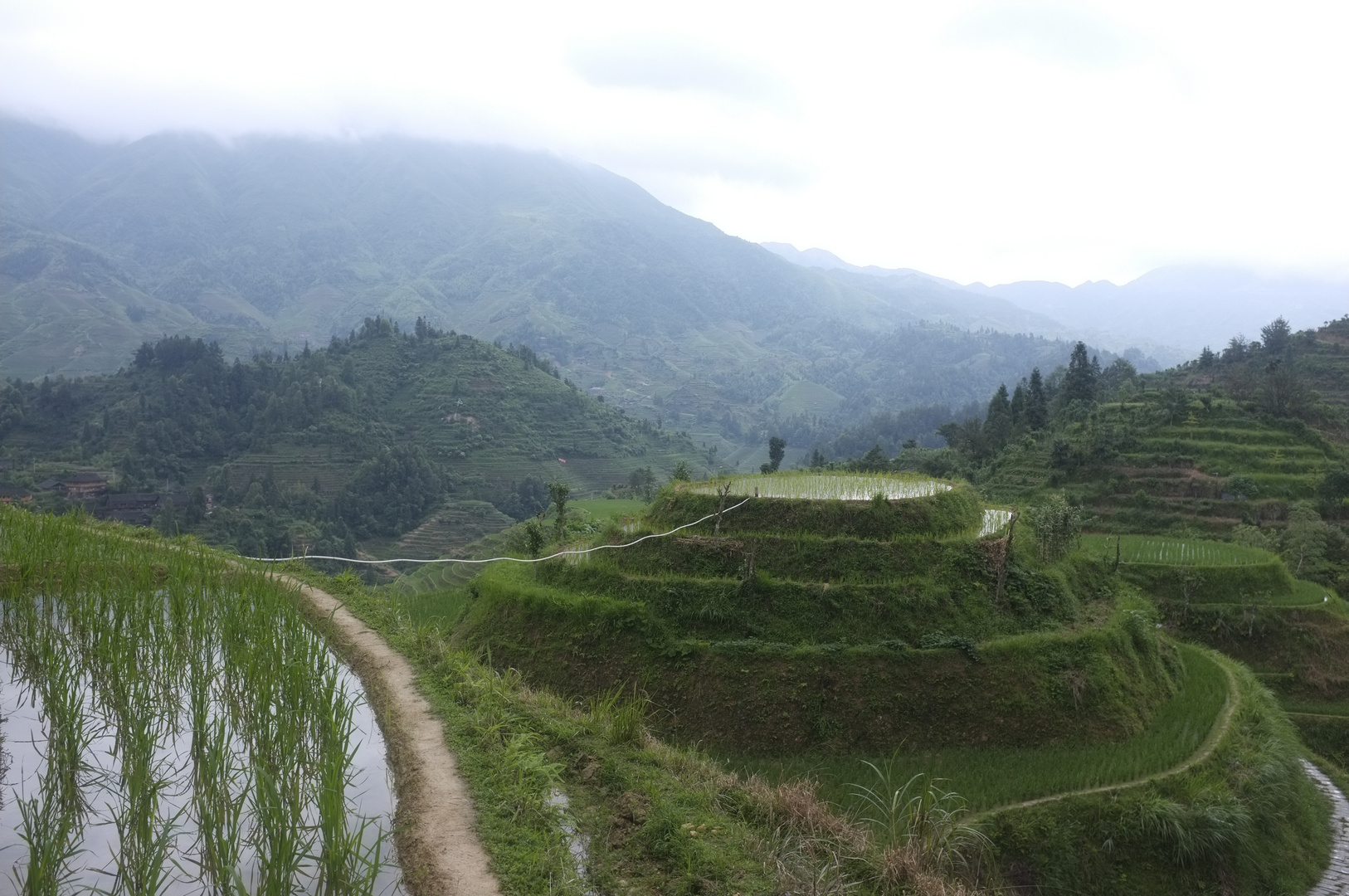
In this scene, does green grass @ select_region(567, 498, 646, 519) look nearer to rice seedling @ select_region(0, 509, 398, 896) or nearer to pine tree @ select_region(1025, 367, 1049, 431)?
pine tree @ select_region(1025, 367, 1049, 431)

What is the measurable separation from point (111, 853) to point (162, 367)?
7288 centimetres

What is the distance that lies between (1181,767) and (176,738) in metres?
13.5

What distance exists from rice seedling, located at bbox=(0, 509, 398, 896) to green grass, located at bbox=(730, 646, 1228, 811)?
6.39 m

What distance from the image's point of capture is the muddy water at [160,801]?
535 centimetres

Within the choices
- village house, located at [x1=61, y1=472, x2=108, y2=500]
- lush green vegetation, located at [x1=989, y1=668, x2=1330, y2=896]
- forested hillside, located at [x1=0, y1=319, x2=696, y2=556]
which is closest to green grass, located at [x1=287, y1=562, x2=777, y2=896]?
lush green vegetation, located at [x1=989, y1=668, x2=1330, y2=896]

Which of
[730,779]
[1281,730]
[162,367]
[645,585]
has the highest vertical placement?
[162,367]

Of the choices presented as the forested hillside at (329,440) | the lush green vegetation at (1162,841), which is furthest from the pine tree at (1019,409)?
the lush green vegetation at (1162,841)

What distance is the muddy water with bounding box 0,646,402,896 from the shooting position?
211 inches

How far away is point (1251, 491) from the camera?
34750 mm

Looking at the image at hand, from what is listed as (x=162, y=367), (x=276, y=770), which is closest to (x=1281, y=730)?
(x=276, y=770)

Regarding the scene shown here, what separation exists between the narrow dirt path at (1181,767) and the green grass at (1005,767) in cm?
6

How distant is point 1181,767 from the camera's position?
12289 mm

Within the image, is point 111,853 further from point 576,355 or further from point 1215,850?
point 576,355

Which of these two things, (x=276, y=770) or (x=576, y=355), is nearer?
(x=276, y=770)
